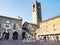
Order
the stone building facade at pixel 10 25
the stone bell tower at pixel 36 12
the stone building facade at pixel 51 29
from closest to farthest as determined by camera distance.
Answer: the stone building facade at pixel 51 29 → the stone building facade at pixel 10 25 → the stone bell tower at pixel 36 12

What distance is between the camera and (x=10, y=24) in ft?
89.1

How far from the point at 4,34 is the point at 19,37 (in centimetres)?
405

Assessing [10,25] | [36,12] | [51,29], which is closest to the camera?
A: [51,29]

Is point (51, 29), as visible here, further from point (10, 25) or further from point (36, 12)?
point (36, 12)

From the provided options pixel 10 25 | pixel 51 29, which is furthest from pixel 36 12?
pixel 10 25

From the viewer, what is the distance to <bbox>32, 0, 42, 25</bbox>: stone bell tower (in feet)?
142

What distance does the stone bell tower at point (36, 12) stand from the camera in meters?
43.3

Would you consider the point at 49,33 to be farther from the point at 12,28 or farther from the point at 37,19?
the point at 37,19

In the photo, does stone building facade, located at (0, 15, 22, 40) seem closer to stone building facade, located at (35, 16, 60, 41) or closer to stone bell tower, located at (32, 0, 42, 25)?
stone building facade, located at (35, 16, 60, 41)

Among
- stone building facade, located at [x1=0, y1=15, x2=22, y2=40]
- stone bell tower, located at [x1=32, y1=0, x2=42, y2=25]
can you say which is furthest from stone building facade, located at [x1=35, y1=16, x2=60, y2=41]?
stone bell tower, located at [x1=32, y1=0, x2=42, y2=25]

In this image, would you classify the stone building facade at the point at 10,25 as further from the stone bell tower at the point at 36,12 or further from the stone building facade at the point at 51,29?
the stone bell tower at the point at 36,12

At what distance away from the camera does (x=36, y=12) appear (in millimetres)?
43844

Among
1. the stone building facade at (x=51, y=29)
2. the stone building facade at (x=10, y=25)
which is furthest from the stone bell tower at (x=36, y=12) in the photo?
the stone building facade at (x=10, y=25)

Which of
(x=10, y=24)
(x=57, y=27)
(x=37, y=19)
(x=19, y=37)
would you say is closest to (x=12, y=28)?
(x=10, y=24)
